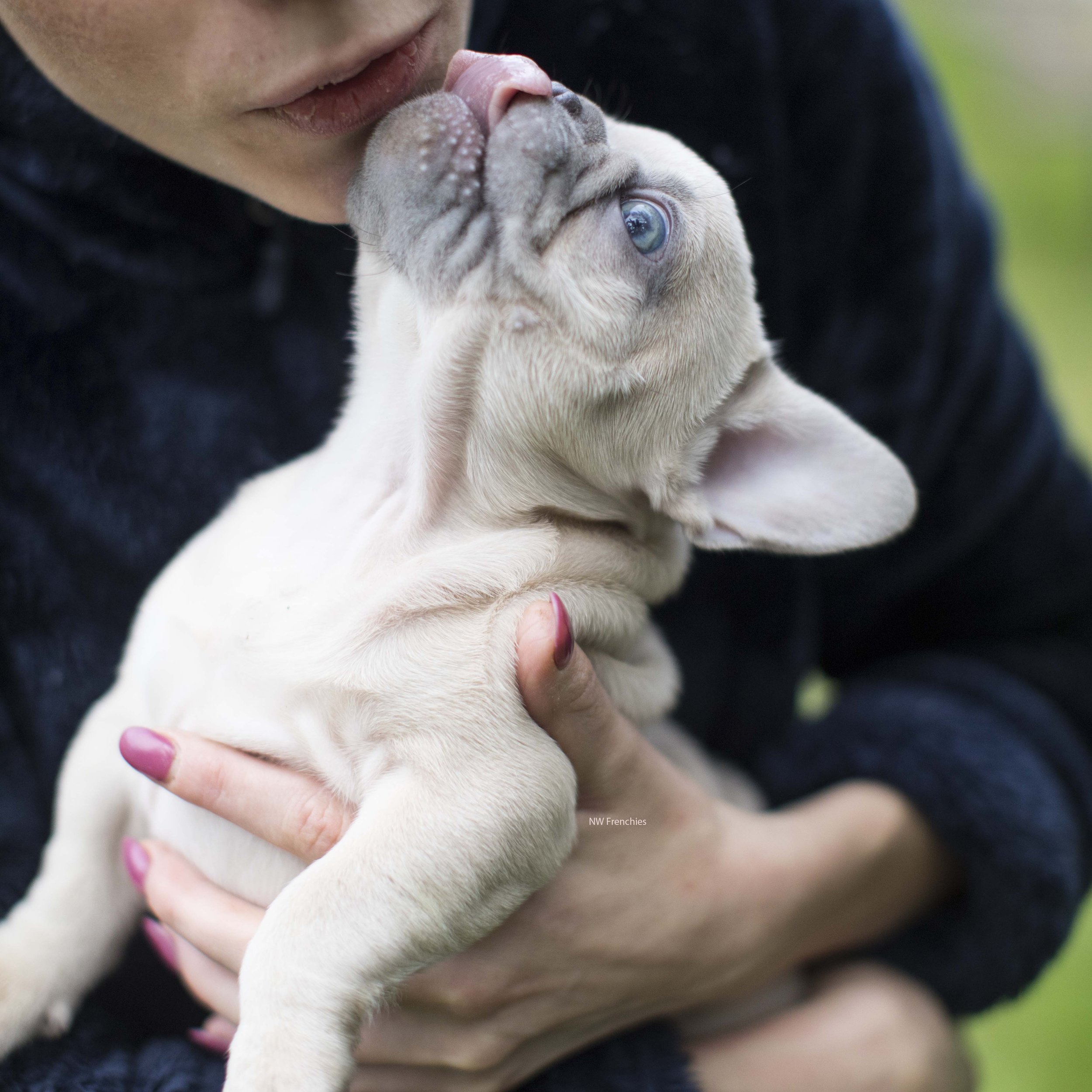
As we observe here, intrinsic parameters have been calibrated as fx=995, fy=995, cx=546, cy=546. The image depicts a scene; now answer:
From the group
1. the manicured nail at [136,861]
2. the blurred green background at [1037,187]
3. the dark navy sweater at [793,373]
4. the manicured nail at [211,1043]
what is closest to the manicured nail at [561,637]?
the dark navy sweater at [793,373]

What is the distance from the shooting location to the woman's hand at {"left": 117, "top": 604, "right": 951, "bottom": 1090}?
1374 mm

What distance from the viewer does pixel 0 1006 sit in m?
1.49

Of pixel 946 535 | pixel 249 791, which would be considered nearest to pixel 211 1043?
pixel 249 791

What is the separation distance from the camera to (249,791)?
1368 millimetres

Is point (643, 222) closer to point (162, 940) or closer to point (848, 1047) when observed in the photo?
point (162, 940)

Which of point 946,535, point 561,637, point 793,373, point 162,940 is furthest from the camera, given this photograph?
point 946,535

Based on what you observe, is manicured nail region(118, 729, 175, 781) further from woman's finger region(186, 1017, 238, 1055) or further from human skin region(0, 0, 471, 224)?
human skin region(0, 0, 471, 224)

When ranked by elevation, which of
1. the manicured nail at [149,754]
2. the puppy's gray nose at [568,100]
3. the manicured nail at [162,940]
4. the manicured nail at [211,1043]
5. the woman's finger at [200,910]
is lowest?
the manicured nail at [211,1043]

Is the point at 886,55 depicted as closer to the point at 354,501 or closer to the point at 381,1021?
the point at 354,501

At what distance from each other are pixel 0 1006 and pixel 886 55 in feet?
7.53

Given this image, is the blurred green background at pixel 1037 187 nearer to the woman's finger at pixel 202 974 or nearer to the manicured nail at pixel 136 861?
the woman's finger at pixel 202 974

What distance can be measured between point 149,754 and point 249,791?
151mm

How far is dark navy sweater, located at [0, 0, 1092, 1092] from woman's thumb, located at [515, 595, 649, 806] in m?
0.59

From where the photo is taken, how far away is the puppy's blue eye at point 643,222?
1.39 m
